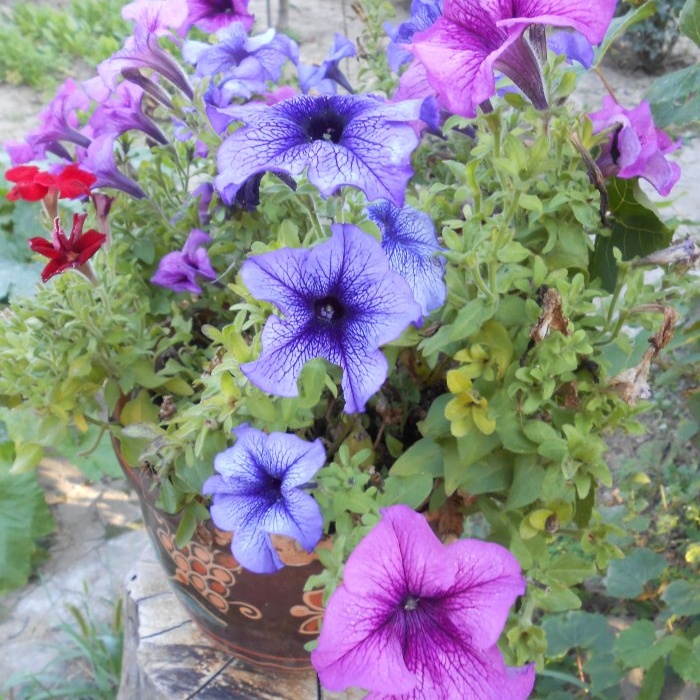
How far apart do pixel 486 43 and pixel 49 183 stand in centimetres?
41

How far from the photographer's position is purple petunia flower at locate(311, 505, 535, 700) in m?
0.57

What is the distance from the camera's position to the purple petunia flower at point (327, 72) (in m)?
0.91

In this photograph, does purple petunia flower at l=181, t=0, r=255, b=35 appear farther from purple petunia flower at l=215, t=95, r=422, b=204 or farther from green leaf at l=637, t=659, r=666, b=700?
green leaf at l=637, t=659, r=666, b=700

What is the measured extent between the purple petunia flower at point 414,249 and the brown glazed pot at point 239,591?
0.28 m

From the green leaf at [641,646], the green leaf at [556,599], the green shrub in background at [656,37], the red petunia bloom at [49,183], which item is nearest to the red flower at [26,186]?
the red petunia bloom at [49,183]

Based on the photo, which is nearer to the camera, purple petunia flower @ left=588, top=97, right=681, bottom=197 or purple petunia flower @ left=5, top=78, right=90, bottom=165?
purple petunia flower @ left=588, top=97, right=681, bottom=197

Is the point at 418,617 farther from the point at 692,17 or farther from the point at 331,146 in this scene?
the point at 692,17

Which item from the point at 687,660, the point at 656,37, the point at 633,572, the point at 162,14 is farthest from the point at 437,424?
the point at 656,37

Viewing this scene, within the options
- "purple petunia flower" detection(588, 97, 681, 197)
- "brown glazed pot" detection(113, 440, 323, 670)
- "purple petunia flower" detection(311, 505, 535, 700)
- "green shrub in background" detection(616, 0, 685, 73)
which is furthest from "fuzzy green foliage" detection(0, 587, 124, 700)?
"green shrub in background" detection(616, 0, 685, 73)

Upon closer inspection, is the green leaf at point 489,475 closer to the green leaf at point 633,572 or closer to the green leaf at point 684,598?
the green leaf at point 684,598

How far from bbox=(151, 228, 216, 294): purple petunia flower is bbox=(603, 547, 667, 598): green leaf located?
888 millimetres

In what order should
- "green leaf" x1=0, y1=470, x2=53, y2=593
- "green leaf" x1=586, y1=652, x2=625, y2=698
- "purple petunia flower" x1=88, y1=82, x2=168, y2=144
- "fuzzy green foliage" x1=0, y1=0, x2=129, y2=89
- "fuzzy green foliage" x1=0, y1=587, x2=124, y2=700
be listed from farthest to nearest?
"fuzzy green foliage" x1=0, y1=0, x2=129, y2=89
"green leaf" x1=0, y1=470, x2=53, y2=593
"fuzzy green foliage" x1=0, y1=587, x2=124, y2=700
"green leaf" x1=586, y1=652, x2=625, y2=698
"purple petunia flower" x1=88, y1=82, x2=168, y2=144

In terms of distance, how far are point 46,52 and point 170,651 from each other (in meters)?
3.63

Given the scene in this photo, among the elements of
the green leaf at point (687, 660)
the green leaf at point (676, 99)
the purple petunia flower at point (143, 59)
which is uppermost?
the green leaf at point (676, 99)
